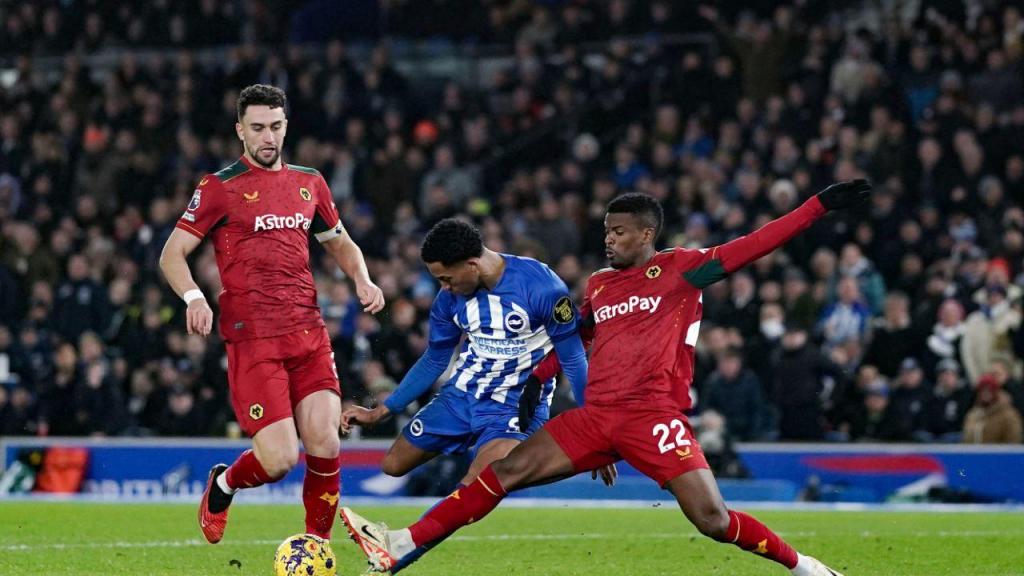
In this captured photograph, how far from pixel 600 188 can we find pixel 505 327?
428 inches

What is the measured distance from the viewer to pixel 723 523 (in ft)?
26.3

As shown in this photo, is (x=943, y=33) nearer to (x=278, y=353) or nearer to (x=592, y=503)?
(x=592, y=503)

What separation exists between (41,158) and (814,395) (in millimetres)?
12146

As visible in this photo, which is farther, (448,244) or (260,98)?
(260,98)

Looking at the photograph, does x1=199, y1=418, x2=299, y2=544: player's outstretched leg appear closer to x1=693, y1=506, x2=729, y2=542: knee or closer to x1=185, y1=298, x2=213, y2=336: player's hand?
x1=185, y1=298, x2=213, y2=336: player's hand

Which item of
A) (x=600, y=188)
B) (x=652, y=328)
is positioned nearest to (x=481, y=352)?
(x=652, y=328)

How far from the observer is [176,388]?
19.1 metres

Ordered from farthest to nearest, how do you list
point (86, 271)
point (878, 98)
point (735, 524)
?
1. point (86, 271)
2. point (878, 98)
3. point (735, 524)

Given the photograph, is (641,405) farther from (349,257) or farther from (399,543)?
(349,257)

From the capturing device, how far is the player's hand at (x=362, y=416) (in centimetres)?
898

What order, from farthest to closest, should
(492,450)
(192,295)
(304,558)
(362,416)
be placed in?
(492,450)
(362,416)
(192,295)
(304,558)

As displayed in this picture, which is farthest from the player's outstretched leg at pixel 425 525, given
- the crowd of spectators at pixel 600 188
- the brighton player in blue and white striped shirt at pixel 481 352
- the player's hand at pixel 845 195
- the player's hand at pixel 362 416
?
→ the crowd of spectators at pixel 600 188

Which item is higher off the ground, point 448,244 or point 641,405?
point 448,244

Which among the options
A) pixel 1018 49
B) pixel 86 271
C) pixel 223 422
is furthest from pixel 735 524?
pixel 86 271
